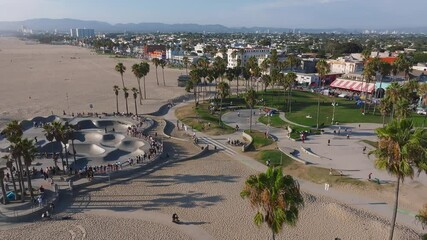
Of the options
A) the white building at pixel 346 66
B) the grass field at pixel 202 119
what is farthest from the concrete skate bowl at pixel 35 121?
the white building at pixel 346 66

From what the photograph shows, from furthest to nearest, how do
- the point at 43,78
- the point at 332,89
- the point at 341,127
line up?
1. the point at 43,78
2. the point at 332,89
3. the point at 341,127

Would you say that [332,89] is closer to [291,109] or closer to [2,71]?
[291,109]

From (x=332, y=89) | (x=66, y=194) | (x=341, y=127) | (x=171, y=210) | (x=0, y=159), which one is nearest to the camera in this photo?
(x=171, y=210)

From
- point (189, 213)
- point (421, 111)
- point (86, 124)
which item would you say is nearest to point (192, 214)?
point (189, 213)

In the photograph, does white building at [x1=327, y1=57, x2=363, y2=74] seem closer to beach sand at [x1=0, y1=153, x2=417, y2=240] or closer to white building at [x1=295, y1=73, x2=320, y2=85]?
white building at [x1=295, y1=73, x2=320, y2=85]

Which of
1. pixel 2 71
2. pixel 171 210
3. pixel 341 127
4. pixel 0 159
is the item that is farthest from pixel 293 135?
pixel 2 71

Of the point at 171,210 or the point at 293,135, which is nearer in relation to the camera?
the point at 171,210
